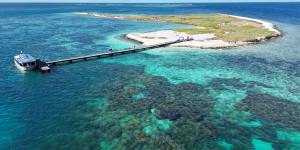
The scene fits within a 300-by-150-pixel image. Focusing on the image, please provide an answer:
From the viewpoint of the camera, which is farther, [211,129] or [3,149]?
[211,129]

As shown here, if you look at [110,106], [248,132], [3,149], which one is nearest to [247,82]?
[248,132]

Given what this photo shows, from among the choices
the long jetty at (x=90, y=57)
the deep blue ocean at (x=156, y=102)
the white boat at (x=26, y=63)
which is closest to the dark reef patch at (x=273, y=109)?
the deep blue ocean at (x=156, y=102)

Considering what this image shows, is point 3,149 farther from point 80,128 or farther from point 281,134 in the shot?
point 281,134

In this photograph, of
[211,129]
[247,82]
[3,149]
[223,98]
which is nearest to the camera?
[3,149]

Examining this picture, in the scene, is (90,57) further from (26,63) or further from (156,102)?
(156,102)

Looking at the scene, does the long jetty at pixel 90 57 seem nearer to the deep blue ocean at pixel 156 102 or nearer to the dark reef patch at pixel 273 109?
the deep blue ocean at pixel 156 102

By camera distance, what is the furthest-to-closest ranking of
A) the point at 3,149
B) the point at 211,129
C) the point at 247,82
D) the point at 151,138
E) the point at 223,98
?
the point at 247,82
the point at 223,98
the point at 211,129
the point at 151,138
the point at 3,149

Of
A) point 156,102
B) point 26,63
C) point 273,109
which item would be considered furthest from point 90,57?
point 273,109
